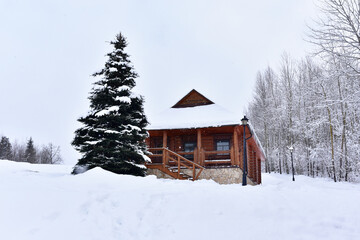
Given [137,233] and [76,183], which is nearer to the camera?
[137,233]

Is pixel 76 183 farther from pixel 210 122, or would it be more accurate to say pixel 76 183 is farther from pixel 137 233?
pixel 210 122

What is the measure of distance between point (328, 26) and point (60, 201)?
11889 millimetres

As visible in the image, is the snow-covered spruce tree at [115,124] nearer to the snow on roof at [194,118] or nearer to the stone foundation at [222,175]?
the snow on roof at [194,118]

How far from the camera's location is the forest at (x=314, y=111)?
1148cm

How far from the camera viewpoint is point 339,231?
495cm

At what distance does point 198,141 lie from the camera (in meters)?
15.3

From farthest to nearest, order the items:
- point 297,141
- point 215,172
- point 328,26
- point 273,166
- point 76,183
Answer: point 273,166 → point 297,141 → point 215,172 → point 328,26 → point 76,183

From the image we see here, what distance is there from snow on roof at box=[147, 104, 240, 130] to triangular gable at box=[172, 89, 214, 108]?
0.54 meters

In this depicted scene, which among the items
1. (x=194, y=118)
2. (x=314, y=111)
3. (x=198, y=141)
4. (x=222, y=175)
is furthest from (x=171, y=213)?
(x=314, y=111)

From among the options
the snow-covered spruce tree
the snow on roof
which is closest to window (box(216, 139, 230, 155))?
the snow on roof

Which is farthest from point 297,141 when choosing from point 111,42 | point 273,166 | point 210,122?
point 111,42

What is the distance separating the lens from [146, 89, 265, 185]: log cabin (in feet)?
45.7

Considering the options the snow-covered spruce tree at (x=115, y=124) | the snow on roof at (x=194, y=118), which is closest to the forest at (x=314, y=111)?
the snow on roof at (x=194, y=118)

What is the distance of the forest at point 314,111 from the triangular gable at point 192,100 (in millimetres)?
6510
